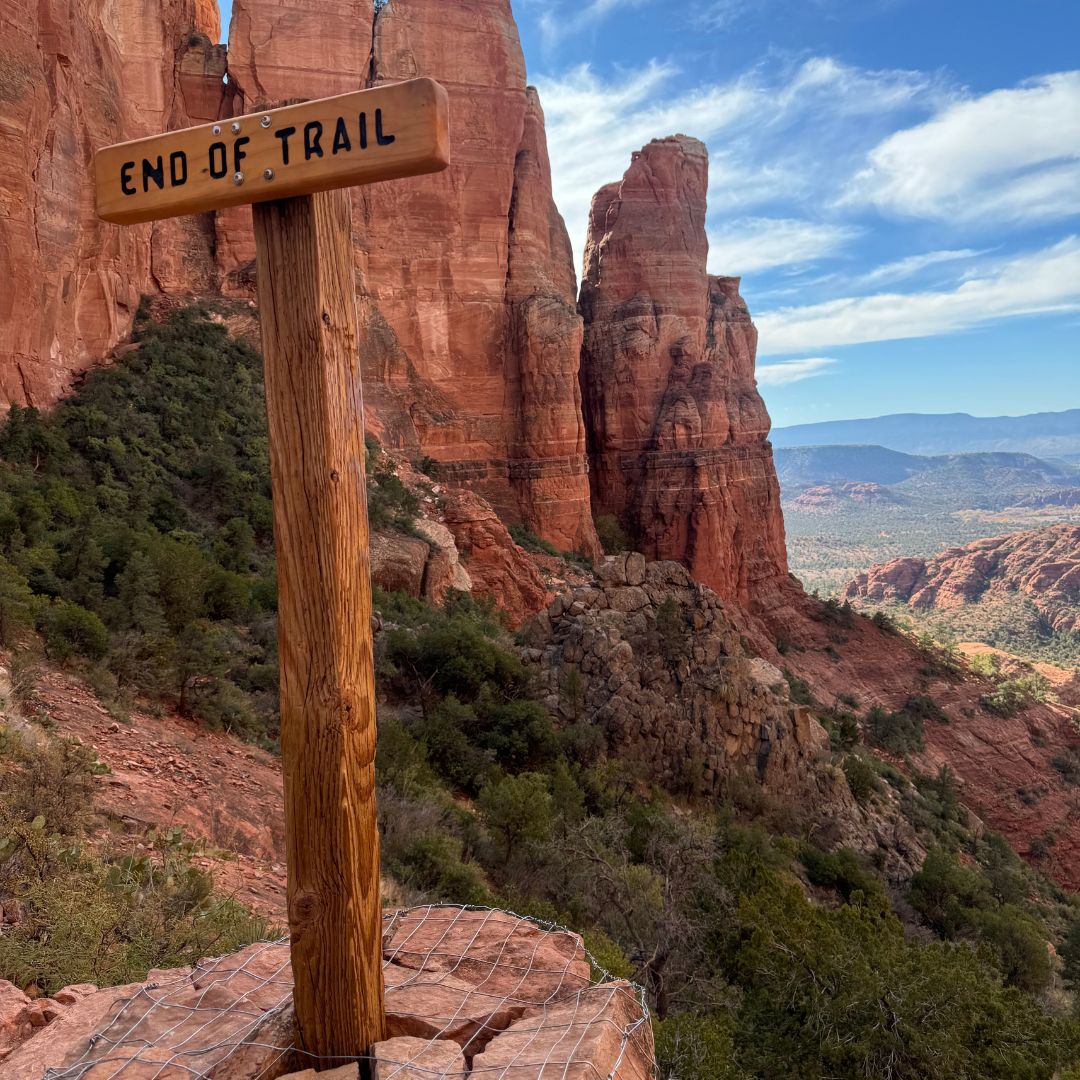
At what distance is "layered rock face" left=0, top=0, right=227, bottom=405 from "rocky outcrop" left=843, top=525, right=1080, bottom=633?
65.2m

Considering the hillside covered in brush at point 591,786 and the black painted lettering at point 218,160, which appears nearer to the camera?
the black painted lettering at point 218,160

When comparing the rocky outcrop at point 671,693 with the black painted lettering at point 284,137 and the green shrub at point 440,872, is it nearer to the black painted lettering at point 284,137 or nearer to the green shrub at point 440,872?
the green shrub at point 440,872

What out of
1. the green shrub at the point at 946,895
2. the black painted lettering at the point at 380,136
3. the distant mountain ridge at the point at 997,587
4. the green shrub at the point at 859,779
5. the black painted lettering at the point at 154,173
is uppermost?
the black painted lettering at the point at 154,173

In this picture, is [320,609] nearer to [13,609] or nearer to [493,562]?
[13,609]

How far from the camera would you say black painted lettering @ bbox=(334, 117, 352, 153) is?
223 cm

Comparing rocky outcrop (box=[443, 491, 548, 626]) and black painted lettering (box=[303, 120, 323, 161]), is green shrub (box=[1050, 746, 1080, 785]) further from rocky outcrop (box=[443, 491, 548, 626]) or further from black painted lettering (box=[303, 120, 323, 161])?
black painted lettering (box=[303, 120, 323, 161])

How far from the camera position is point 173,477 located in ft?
58.2

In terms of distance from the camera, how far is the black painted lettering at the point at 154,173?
97.3 inches

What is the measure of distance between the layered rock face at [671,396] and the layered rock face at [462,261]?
4.46 metres

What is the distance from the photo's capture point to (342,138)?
7.31 ft

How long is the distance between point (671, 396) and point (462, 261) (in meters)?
11.0

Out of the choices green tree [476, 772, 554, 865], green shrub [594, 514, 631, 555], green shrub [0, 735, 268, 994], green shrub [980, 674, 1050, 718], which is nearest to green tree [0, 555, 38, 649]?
green shrub [0, 735, 268, 994]

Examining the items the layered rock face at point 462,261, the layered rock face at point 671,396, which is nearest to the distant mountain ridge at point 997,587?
the layered rock face at point 671,396

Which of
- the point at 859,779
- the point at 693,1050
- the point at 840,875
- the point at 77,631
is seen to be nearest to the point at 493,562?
the point at 859,779
